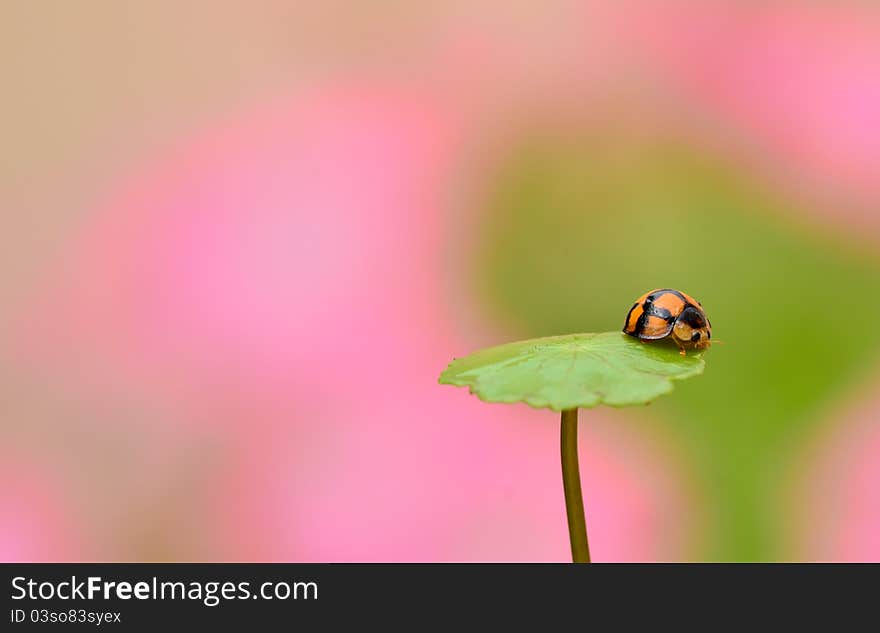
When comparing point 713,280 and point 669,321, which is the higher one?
point 713,280

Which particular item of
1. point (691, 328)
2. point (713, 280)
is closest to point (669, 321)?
point (691, 328)

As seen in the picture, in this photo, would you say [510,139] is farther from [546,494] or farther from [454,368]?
[454,368]

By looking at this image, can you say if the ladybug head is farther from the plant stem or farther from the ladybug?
the plant stem

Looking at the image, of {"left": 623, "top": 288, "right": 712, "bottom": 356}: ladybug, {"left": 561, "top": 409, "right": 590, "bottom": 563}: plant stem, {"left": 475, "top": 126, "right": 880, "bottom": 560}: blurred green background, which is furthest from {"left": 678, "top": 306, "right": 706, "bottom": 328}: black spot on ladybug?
{"left": 475, "top": 126, "right": 880, "bottom": 560}: blurred green background

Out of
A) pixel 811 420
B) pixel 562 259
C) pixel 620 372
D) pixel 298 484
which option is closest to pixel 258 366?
pixel 298 484

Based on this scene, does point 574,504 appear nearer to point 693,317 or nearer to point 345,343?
point 693,317

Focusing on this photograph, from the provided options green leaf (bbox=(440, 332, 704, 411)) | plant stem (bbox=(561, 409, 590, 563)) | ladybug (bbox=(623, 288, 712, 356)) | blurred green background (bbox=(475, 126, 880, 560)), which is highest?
blurred green background (bbox=(475, 126, 880, 560))
